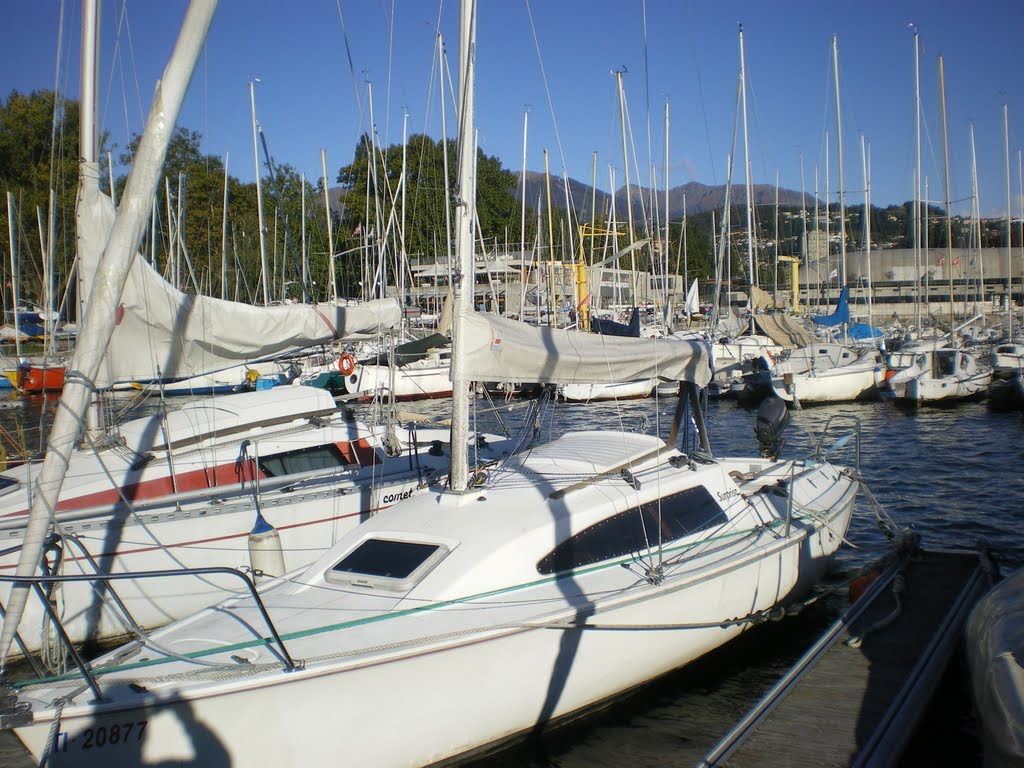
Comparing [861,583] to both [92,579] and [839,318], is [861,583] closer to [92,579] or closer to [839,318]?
[92,579]

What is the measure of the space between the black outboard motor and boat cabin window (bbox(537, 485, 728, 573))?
330cm

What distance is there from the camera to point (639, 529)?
8547mm

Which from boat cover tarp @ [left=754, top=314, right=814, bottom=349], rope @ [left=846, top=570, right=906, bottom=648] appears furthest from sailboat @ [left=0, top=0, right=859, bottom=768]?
boat cover tarp @ [left=754, top=314, right=814, bottom=349]

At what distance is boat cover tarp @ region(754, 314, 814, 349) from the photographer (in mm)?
32438

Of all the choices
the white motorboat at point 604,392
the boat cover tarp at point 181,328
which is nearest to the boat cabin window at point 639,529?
the boat cover tarp at point 181,328

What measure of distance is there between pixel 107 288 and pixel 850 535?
1179 cm

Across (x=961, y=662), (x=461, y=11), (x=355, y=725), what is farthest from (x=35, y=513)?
(x=961, y=662)

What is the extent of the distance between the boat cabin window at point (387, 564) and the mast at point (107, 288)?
8.67ft

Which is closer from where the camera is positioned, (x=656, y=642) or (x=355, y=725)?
(x=355, y=725)

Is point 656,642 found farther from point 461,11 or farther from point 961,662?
point 461,11

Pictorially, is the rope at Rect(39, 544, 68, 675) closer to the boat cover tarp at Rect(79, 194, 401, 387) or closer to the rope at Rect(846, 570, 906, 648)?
the boat cover tarp at Rect(79, 194, 401, 387)

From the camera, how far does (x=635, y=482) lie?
344 inches

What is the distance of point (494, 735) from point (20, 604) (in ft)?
12.5

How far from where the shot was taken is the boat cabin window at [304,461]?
12508 mm
